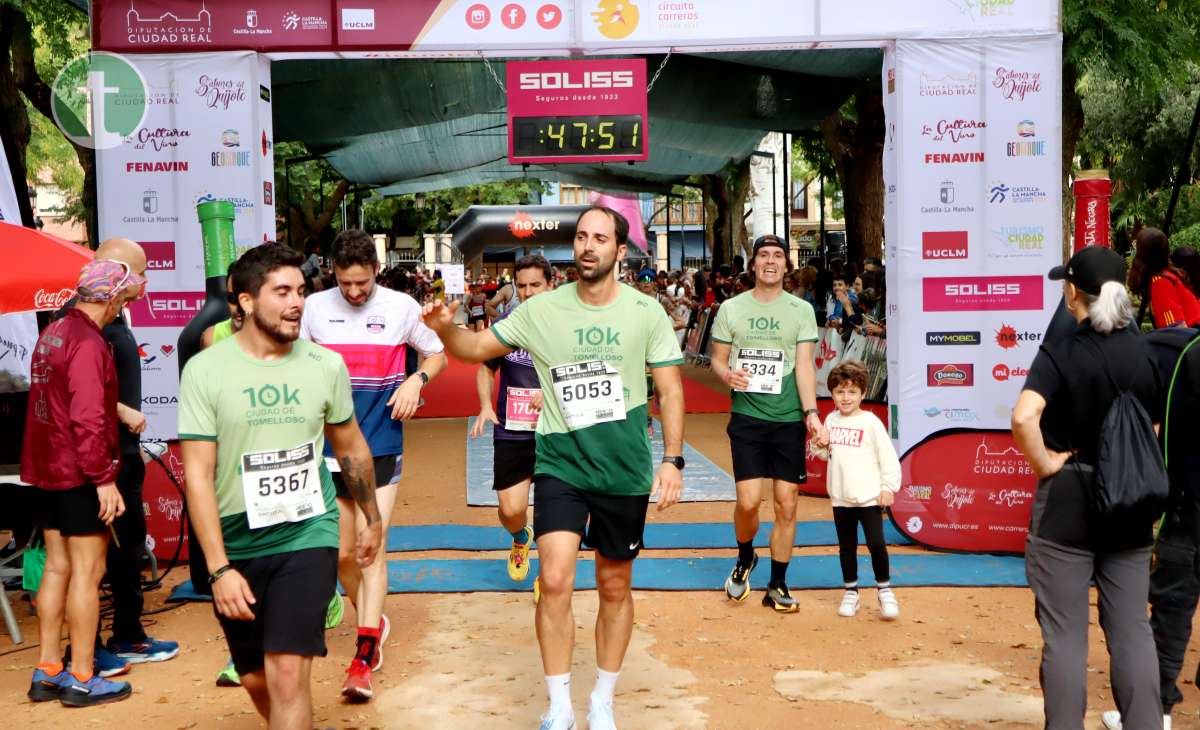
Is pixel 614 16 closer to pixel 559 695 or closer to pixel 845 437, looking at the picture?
pixel 845 437

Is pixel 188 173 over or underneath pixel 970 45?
underneath

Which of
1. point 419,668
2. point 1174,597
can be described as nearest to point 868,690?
point 1174,597

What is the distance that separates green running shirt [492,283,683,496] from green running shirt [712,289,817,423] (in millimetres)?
2216

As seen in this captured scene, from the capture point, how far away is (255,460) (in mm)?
4281

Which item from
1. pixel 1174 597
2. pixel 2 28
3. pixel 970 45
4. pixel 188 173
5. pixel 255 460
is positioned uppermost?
pixel 2 28

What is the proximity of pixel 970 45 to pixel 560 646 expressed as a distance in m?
5.68

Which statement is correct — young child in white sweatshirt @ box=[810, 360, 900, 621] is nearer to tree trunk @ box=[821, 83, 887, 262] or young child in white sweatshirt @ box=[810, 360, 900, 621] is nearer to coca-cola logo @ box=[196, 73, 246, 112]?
coca-cola logo @ box=[196, 73, 246, 112]

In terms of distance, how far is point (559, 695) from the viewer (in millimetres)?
4977

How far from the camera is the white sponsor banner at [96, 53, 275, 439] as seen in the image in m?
8.86

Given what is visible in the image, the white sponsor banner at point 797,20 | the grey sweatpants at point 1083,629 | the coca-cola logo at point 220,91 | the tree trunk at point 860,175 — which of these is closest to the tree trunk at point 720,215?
the tree trunk at point 860,175

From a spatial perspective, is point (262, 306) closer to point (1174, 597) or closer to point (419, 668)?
point (419, 668)

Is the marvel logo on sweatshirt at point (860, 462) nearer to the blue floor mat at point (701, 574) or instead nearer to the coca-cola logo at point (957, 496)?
the blue floor mat at point (701, 574)

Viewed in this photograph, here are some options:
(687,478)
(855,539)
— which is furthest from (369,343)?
(687,478)

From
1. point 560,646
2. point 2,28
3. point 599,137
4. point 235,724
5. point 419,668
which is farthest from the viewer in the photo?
point 2,28
